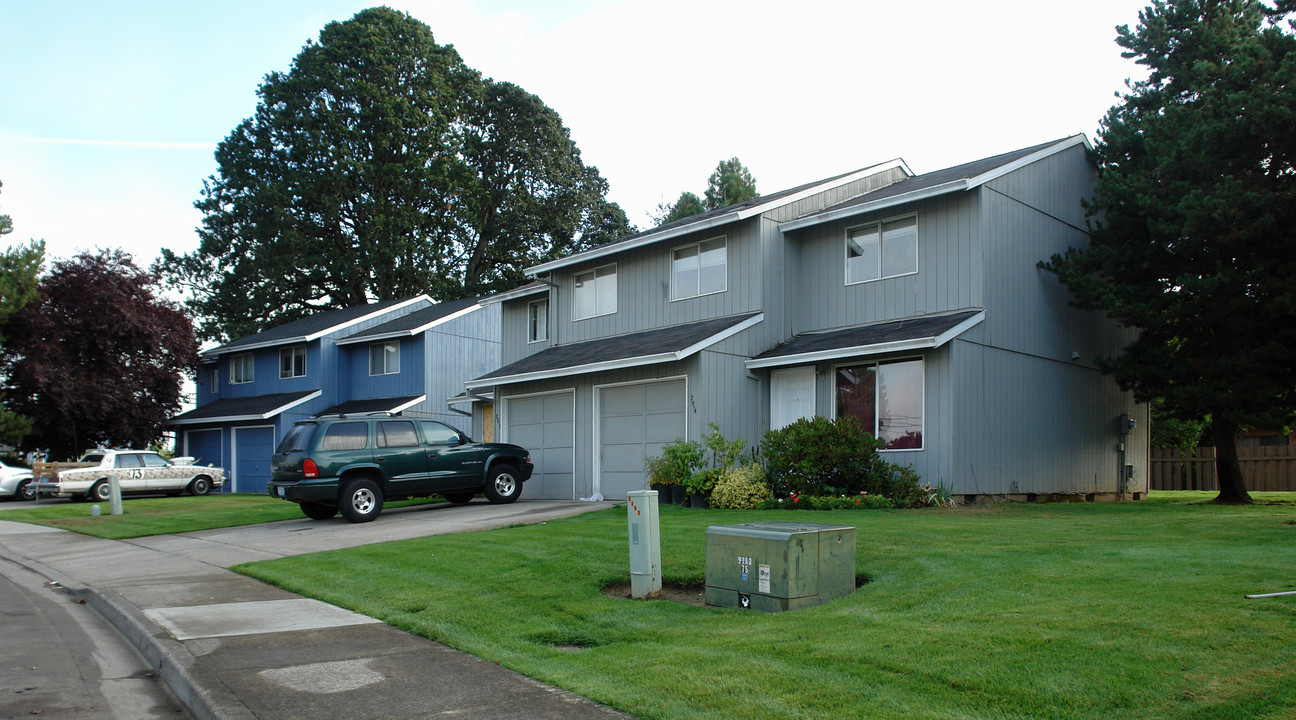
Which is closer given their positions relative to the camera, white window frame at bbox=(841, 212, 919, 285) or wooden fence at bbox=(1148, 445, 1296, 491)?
white window frame at bbox=(841, 212, 919, 285)

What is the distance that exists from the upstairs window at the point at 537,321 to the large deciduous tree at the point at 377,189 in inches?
738

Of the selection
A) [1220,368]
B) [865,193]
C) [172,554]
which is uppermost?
[865,193]

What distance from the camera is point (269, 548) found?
13445 millimetres

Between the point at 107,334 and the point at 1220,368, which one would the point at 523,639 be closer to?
the point at 1220,368

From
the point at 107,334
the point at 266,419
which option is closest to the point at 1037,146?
the point at 266,419

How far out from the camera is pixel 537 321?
26.2m

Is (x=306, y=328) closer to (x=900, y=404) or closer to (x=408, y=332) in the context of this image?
(x=408, y=332)

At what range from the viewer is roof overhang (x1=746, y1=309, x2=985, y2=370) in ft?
51.5

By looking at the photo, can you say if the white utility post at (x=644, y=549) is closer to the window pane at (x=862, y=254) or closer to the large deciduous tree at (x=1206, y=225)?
the window pane at (x=862, y=254)

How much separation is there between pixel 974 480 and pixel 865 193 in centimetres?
819

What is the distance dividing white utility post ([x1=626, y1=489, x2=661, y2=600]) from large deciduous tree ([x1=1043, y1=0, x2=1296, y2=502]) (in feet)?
42.7

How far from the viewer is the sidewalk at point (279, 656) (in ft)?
17.6

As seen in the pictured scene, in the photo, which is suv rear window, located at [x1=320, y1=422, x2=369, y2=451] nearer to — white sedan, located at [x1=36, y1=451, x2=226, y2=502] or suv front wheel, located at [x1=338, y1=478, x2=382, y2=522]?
suv front wheel, located at [x1=338, y1=478, x2=382, y2=522]

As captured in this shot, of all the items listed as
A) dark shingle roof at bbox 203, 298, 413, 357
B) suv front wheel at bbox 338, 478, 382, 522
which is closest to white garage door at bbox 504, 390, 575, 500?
suv front wheel at bbox 338, 478, 382, 522
